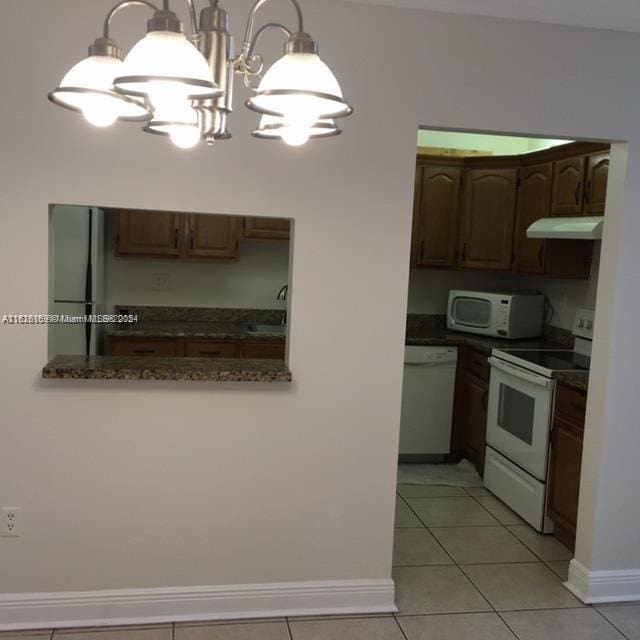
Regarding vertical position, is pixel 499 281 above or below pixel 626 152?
below

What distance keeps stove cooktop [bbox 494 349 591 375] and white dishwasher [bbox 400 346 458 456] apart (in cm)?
55

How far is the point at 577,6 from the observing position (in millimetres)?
2654

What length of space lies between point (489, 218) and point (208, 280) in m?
2.06

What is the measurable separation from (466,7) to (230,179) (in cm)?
112

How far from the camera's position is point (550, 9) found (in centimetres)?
269

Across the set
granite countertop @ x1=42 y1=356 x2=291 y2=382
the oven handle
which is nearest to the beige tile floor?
the oven handle

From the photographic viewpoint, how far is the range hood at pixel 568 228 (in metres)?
3.85

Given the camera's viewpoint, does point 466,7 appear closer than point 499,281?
Yes

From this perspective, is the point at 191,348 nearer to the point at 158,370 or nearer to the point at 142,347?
the point at 142,347

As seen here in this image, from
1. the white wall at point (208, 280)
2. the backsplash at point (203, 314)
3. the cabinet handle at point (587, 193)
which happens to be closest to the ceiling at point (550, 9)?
the cabinet handle at point (587, 193)

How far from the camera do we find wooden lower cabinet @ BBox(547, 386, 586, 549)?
11.5 ft

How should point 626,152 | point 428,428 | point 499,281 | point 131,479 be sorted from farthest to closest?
point 499,281, point 428,428, point 626,152, point 131,479

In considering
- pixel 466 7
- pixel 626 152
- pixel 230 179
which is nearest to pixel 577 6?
pixel 466 7

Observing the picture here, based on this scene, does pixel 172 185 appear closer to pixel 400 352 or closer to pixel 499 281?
pixel 400 352
